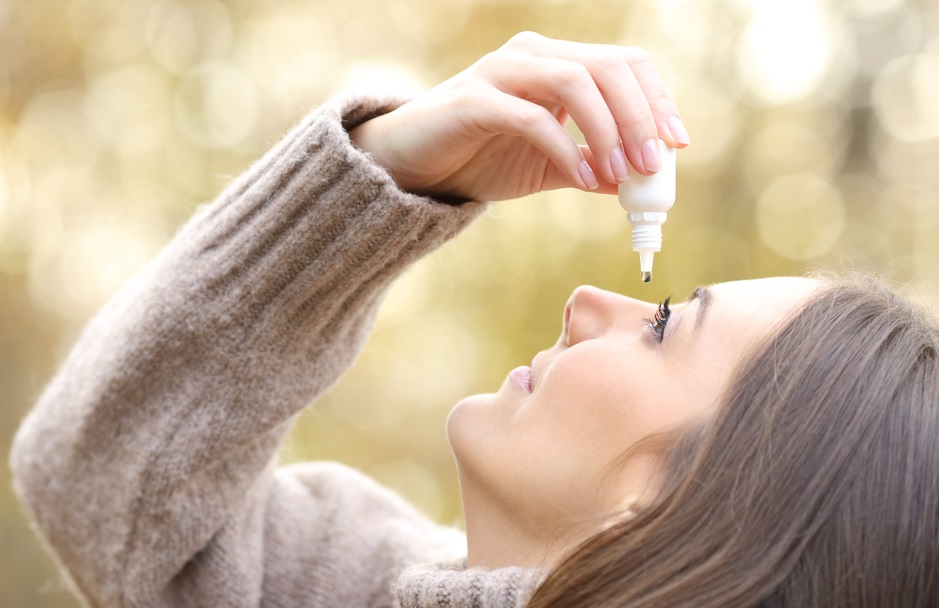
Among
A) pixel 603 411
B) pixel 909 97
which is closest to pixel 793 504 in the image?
pixel 603 411

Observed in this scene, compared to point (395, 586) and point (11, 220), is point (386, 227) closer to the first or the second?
point (395, 586)

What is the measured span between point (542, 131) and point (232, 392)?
72 cm

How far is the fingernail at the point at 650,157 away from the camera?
1.12 metres

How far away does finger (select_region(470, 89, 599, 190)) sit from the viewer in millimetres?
1168

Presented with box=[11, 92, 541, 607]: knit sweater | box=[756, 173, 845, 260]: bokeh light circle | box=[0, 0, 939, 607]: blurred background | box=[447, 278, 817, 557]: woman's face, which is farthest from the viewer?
box=[756, 173, 845, 260]: bokeh light circle

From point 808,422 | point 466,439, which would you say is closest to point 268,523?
point 466,439

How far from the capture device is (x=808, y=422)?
1142 mm

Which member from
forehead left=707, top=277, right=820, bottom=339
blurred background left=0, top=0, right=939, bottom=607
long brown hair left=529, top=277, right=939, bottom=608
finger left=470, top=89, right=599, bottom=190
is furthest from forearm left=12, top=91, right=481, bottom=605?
blurred background left=0, top=0, right=939, bottom=607

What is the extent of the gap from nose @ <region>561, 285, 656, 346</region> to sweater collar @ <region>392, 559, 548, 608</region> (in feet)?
1.22

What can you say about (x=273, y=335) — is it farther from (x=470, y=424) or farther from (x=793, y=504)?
(x=793, y=504)

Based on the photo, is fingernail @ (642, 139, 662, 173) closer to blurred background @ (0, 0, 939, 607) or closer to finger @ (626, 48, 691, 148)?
finger @ (626, 48, 691, 148)

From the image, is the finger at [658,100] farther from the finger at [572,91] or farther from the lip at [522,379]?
the lip at [522,379]

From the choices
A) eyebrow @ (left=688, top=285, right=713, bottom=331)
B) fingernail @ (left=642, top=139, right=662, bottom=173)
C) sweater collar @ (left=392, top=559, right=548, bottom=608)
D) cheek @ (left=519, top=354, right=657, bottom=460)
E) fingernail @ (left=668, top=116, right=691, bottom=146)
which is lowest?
sweater collar @ (left=392, top=559, right=548, bottom=608)

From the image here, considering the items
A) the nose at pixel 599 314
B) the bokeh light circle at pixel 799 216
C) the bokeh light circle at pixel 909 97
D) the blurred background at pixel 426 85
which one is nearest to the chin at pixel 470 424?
the nose at pixel 599 314
